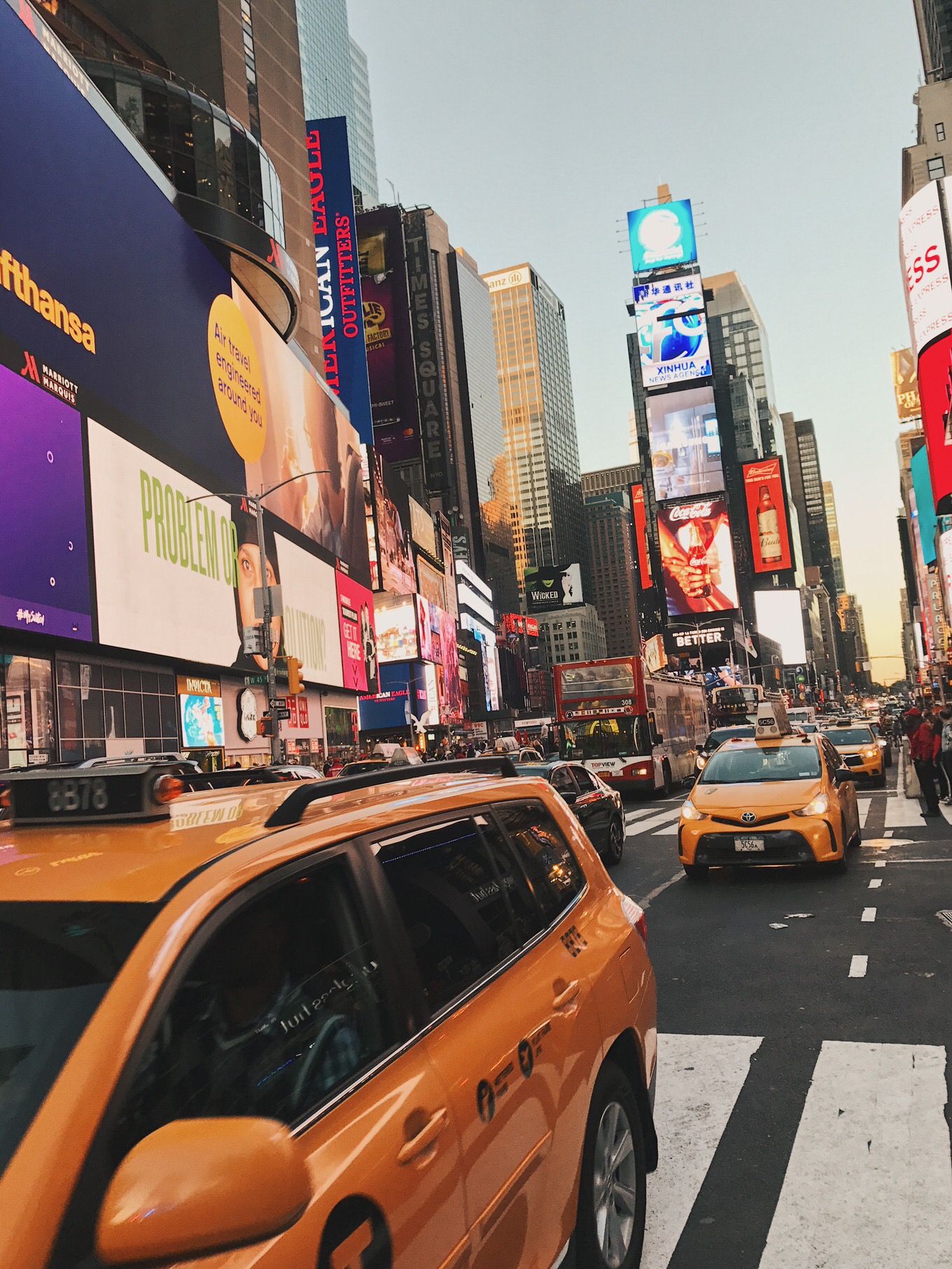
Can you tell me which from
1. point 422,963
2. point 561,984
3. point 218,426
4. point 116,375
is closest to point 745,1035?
point 561,984

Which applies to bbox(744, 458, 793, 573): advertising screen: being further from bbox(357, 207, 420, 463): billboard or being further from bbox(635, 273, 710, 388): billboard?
bbox(357, 207, 420, 463): billboard

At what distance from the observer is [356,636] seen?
5384 centimetres

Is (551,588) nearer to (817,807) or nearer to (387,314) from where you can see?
(387,314)

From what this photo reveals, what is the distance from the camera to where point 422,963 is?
98.7 inches

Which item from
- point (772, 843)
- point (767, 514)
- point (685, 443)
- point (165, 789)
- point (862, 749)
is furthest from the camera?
point (767, 514)

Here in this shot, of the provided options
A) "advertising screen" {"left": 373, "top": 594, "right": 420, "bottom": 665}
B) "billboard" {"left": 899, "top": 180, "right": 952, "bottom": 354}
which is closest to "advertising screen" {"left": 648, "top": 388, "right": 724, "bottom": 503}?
"advertising screen" {"left": 373, "top": 594, "right": 420, "bottom": 665}

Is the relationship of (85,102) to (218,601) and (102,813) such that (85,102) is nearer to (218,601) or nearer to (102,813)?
(218,601)

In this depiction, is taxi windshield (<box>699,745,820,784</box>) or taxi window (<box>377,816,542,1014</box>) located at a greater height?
taxi window (<box>377,816,542,1014</box>)

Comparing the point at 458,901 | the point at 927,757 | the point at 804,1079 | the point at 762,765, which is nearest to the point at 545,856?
the point at 458,901

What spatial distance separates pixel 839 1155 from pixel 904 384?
162481mm

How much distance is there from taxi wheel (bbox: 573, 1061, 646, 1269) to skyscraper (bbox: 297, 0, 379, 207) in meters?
172

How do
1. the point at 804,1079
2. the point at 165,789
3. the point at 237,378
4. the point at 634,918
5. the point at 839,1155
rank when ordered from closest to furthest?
the point at 165,789 → the point at 634,918 → the point at 839,1155 → the point at 804,1079 → the point at 237,378

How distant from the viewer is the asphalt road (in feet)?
11.8

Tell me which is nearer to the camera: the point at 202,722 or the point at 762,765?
the point at 762,765
